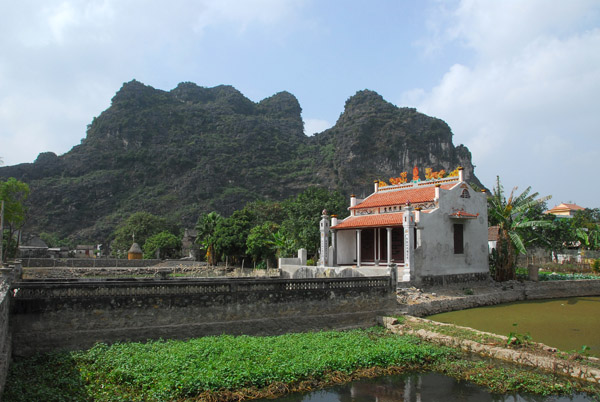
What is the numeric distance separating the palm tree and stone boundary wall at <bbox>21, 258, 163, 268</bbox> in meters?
36.3

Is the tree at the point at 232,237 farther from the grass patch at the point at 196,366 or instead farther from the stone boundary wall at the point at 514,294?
the grass patch at the point at 196,366

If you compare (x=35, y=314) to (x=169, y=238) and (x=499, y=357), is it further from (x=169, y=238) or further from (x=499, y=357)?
(x=169, y=238)

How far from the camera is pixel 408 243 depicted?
20.5m

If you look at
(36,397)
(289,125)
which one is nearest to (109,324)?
(36,397)

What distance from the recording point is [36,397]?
7.50 meters

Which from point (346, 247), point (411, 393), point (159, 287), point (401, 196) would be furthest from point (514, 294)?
point (159, 287)

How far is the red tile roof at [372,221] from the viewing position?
2214cm

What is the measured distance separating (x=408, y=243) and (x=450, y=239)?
383 centimetres

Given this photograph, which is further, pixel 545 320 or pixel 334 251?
pixel 334 251

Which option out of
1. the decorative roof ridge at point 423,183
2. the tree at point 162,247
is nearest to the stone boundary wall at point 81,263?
the tree at point 162,247

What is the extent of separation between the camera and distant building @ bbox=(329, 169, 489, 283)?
2128 cm

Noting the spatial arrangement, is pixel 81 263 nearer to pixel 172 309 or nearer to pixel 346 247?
pixel 346 247

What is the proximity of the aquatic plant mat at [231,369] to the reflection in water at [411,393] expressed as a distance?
0.86 feet

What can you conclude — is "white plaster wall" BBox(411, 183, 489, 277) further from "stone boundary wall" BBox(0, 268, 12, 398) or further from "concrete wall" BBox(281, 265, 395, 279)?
"stone boundary wall" BBox(0, 268, 12, 398)
